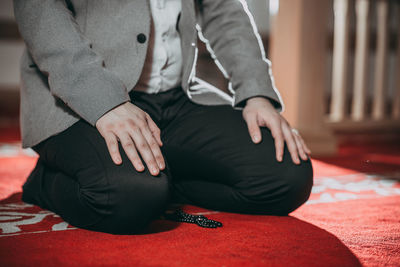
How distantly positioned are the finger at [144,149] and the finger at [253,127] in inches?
9.4

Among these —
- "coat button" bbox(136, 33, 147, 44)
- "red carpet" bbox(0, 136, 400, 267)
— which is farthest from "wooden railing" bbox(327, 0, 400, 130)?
"coat button" bbox(136, 33, 147, 44)

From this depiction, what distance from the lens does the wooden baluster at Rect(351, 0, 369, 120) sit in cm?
241

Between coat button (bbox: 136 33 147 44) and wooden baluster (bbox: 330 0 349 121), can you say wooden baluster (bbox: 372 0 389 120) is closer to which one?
wooden baluster (bbox: 330 0 349 121)

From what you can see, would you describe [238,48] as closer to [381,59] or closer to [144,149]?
[144,149]

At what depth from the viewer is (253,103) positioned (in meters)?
0.86

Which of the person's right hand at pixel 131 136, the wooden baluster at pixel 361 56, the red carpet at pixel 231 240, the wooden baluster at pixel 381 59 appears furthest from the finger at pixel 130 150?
the wooden baluster at pixel 381 59

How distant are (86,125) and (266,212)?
0.39 meters

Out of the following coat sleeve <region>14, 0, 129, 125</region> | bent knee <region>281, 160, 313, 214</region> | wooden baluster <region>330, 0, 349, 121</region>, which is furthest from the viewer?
wooden baluster <region>330, 0, 349, 121</region>

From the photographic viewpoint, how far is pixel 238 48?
92 cm

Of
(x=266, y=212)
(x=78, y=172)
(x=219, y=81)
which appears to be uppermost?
(x=78, y=172)

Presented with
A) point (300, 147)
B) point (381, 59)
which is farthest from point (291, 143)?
point (381, 59)

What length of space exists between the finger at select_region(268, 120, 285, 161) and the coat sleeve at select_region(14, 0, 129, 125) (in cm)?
30

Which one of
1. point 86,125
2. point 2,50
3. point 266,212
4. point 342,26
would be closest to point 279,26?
point 342,26

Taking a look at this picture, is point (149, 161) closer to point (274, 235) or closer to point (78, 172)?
point (78, 172)
